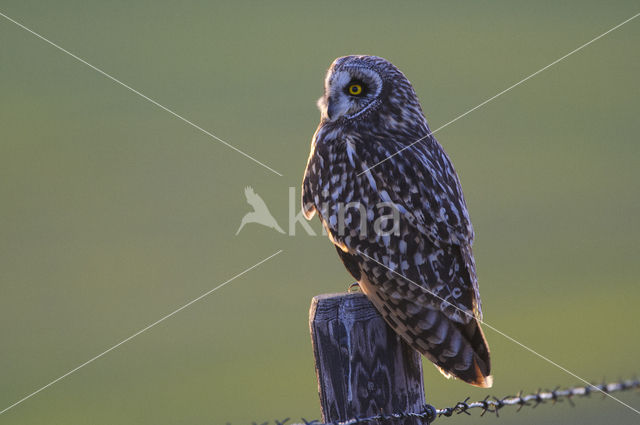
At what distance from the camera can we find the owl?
11.3 feet

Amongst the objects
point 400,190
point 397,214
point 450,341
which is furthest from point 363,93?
point 450,341

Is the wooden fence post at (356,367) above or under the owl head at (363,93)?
under

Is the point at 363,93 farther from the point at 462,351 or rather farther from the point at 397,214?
the point at 462,351

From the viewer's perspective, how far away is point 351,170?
12.7 ft

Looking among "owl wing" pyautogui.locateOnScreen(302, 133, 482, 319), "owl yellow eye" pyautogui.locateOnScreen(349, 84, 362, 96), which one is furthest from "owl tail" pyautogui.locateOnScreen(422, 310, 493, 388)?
"owl yellow eye" pyautogui.locateOnScreen(349, 84, 362, 96)

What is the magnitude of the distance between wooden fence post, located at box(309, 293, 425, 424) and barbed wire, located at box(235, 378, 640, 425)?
38 mm

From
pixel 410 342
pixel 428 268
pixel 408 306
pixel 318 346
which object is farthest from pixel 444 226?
pixel 318 346

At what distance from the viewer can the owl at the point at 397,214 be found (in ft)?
11.3

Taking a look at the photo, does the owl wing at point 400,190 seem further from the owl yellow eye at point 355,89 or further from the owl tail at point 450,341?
the owl yellow eye at point 355,89

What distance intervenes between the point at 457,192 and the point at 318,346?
4.70 feet

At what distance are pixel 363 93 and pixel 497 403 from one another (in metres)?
2.11

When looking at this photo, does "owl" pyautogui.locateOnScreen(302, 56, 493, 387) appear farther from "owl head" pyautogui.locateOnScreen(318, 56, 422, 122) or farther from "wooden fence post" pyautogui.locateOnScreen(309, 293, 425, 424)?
"wooden fence post" pyautogui.locateOnScreen(309, 293, 425, 424)

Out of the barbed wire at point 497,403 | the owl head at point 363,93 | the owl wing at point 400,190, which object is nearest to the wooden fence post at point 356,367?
the barbed wire at point 497,403

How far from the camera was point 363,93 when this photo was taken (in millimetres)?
4277
